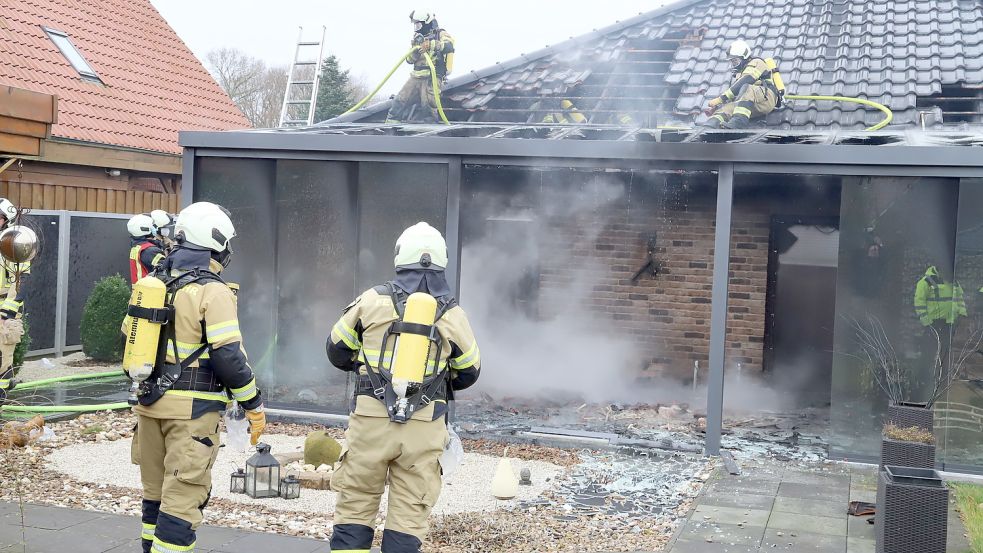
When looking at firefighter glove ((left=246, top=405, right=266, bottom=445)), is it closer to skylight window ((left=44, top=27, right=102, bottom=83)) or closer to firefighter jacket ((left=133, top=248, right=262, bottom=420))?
firefighter jacket ((left=133, top=248, right=262, bottom=420))

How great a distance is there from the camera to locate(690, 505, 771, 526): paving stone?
20.0ft

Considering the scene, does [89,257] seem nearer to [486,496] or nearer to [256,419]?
[486,496]

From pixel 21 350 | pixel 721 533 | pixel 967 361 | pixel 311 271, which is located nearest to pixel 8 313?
pixel 21 350

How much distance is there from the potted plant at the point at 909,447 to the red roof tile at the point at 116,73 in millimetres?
10598

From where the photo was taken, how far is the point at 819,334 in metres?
11.2

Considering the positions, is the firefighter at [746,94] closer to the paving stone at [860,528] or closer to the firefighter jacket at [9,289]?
the paving stone at [860,528]

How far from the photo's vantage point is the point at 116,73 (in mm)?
15648

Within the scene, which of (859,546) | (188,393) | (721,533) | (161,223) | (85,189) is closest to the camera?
(188,393)

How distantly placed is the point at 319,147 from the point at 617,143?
2689 millimetres

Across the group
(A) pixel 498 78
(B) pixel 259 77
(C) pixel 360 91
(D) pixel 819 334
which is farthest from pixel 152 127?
(C) pixel 360 91

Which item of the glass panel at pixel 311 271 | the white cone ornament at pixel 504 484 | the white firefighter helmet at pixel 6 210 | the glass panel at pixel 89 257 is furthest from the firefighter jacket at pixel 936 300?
the glass panel at pixel 89 257

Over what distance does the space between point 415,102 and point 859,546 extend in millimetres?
7611

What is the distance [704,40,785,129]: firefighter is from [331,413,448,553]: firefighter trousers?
20.9 ft

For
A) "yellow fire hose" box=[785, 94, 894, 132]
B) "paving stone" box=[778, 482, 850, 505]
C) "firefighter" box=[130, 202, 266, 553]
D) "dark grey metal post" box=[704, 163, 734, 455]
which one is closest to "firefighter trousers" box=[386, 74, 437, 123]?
"yellow fire hose" box=[785, 94, 894, 132]
